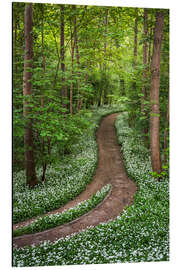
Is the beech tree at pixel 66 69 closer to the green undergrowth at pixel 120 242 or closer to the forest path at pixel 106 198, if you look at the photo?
the forest path at pixel 106 198

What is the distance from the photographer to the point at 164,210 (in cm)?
360

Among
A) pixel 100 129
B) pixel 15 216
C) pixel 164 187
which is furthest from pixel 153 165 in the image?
pixel 100 129

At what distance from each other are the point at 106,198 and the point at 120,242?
5.47 ft

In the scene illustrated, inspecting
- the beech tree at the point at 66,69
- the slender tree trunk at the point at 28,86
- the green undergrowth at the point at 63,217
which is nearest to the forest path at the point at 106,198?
the green undergrowth at the point at 63,217

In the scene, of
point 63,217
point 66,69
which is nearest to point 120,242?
point 63,217

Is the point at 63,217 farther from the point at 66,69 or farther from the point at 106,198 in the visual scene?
the point at 66,69

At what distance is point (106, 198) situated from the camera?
15.5ft

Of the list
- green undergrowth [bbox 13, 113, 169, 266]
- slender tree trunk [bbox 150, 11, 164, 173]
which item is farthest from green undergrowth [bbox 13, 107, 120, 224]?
slender tree trunk [bbox 150, 11, 164, 173]

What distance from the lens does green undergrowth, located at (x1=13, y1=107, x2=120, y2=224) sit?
11.8 ft

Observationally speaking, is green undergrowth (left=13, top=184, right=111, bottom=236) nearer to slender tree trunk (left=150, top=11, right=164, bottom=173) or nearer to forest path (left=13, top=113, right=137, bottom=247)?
forest path (left=13, top=113, right=137, bottom=247)

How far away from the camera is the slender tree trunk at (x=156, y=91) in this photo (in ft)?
14.4
